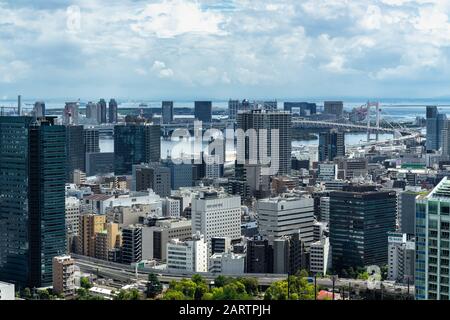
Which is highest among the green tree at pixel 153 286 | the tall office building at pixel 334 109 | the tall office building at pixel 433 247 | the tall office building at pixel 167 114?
the tall office building at pixel 334 109

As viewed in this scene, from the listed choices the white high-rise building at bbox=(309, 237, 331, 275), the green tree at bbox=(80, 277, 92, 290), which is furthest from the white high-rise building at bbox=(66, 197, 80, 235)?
the white high-rise building at bbox=(309, 237, 331, 275)

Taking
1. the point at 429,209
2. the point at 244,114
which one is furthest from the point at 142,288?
the point at 244,114

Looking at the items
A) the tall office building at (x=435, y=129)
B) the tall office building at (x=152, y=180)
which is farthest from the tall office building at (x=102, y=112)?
the tall office building at (x=435, y=129)

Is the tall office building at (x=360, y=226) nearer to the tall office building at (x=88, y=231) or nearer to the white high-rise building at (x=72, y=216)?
the tall office building at (x=88, y=231)

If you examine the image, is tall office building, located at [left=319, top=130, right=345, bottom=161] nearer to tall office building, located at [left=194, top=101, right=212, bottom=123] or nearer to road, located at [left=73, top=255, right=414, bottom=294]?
tall office building, located at [left=194, top=101, right=212, bottom=123]

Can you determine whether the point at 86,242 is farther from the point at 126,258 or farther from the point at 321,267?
the point at 321,267

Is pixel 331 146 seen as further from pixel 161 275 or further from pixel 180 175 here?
pixel 161 275
